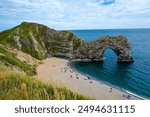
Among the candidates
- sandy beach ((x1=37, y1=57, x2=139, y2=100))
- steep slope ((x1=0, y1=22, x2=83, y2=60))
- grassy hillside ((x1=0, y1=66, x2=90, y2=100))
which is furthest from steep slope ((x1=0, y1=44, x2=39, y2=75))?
grassy hillside ((x1=0, y1=66, x2=90, y2=100))

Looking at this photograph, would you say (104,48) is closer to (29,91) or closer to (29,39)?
(29,39)

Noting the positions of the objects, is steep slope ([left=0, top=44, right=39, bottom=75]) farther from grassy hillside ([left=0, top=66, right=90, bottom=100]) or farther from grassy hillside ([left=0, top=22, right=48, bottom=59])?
grassy hillside ([left=0, top=66, right=90, bottom=100])

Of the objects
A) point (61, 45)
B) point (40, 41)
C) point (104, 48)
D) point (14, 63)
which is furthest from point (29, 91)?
point (40, 41)

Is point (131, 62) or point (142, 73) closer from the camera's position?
point (142, 73)

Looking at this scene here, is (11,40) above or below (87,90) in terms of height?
above

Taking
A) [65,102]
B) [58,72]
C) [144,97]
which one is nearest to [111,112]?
A: [65,102]

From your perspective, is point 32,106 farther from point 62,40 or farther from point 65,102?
point 62,40

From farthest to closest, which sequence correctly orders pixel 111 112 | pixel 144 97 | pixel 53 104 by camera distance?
pixel 144 97
pixel 53 104
pixel 111 112
